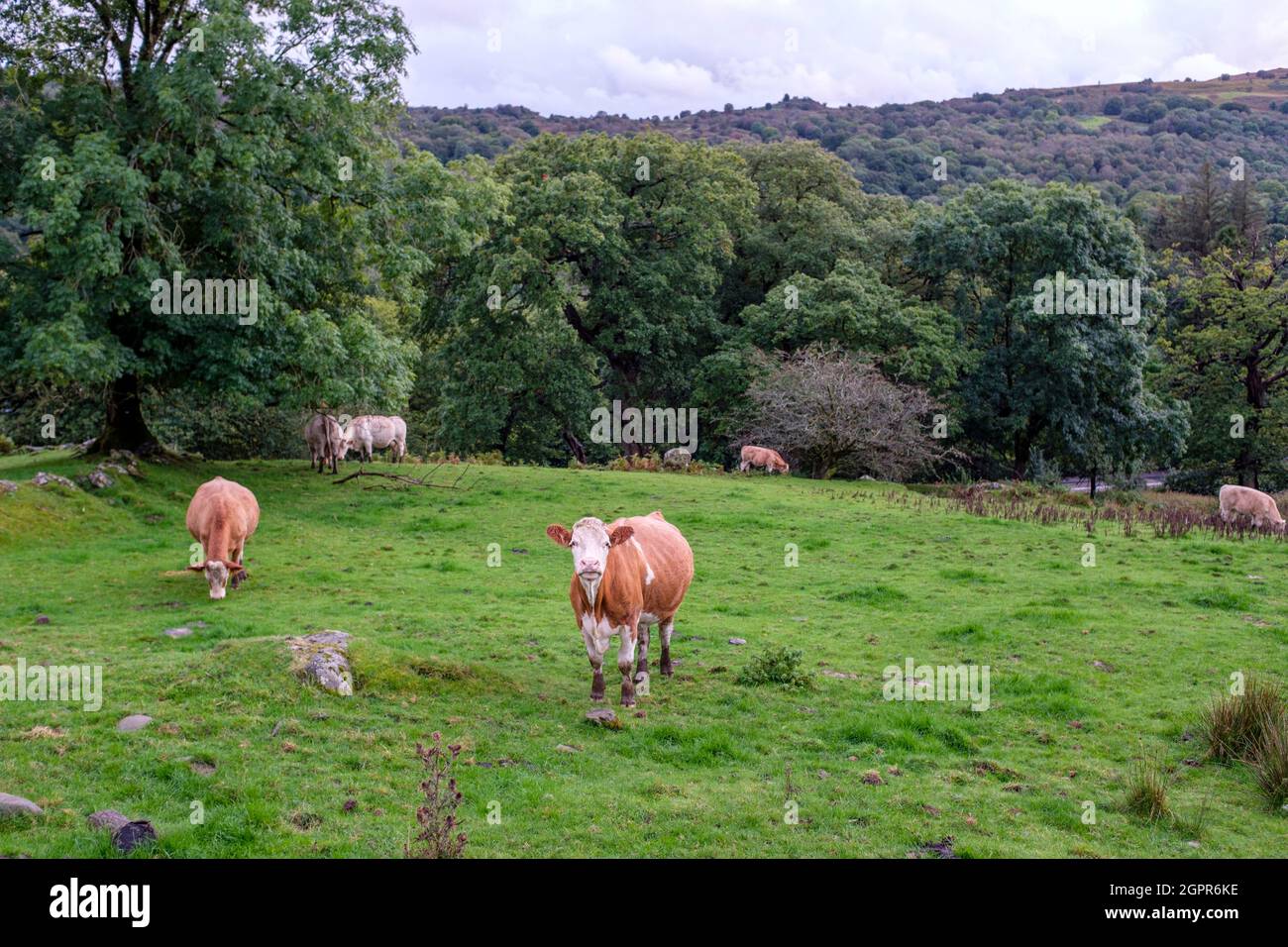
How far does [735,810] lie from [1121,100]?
577 feet

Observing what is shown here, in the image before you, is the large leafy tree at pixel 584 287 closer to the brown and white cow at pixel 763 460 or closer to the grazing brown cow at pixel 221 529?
the brown and white cow at pixel 763 460

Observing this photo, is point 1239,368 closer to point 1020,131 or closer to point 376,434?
point 376,434

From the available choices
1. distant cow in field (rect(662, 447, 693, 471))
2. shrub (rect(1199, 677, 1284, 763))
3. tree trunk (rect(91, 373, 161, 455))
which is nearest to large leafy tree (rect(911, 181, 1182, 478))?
distant cow in field (rect(662, 447, 693, 471))

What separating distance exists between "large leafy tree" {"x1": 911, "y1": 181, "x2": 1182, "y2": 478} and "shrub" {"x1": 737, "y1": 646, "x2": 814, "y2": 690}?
28335mm

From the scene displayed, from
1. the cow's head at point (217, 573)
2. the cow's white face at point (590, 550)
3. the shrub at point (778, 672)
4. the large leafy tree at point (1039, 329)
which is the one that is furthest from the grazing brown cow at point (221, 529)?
the large leafy tree at point (1039, 329)

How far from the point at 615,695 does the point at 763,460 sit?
24.3 metres

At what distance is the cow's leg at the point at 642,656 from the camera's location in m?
11.2

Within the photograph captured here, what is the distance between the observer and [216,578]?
49.4 feet

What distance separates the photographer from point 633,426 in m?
40.9

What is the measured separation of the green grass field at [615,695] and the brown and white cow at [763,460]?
13.6 m

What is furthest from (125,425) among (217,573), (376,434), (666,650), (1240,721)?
Result: (1240,721)

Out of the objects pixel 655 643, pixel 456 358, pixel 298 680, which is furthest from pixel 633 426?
pixel 298 680

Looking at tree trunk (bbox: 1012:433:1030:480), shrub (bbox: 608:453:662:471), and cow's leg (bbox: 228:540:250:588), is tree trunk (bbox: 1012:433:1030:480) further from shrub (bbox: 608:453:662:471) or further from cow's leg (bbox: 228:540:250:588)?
cow's leg (bbox: 228:540:250:588)
